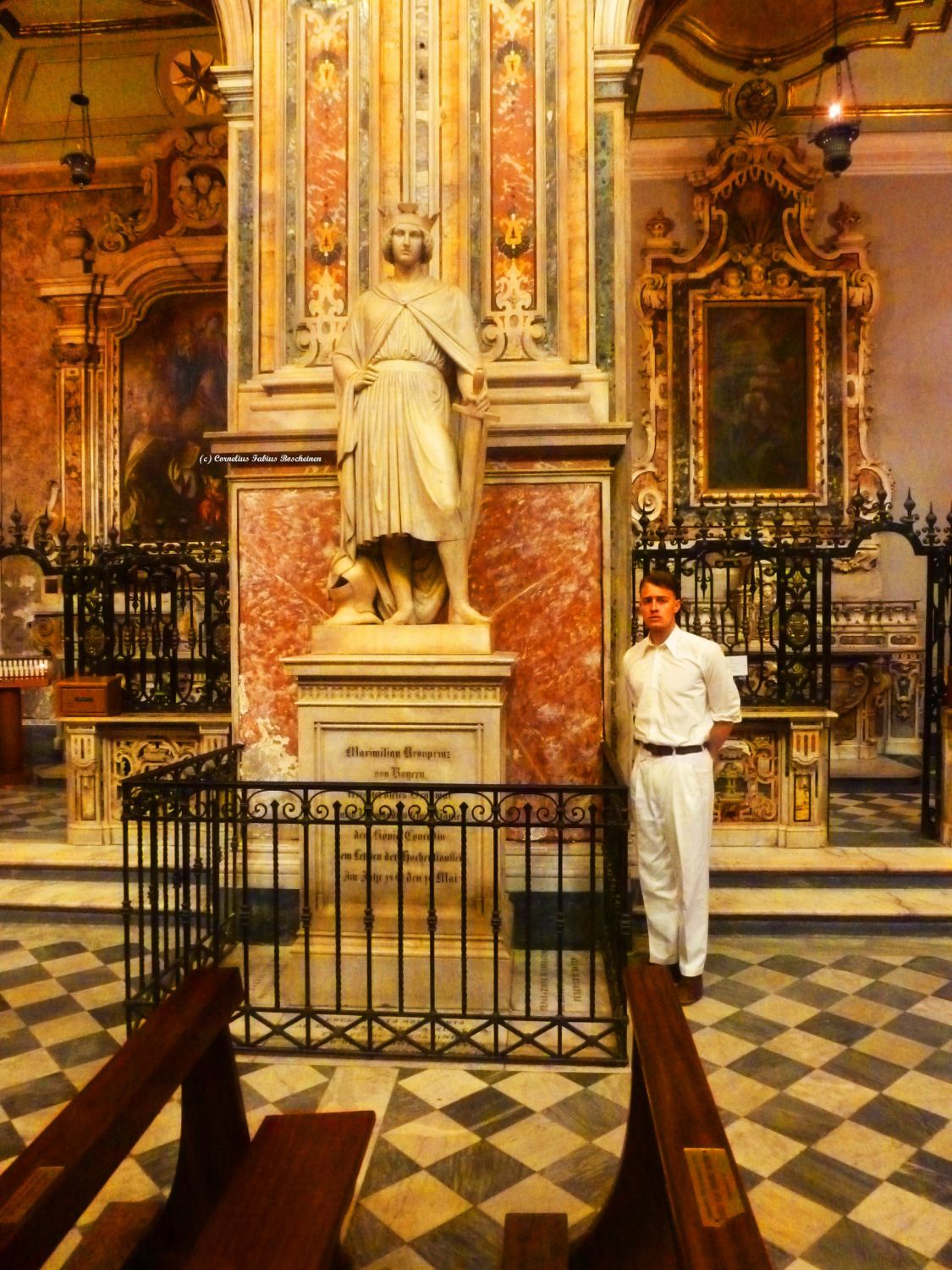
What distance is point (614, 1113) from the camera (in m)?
3.12

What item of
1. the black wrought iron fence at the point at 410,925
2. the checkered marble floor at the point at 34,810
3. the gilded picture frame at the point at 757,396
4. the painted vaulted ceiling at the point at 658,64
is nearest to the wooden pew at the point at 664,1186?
the black wrought iron fence at the point at 410,925

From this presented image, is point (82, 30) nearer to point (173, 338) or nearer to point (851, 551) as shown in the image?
point (173, 338)

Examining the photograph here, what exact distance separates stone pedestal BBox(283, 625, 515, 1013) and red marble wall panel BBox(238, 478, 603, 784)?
2.96 ft

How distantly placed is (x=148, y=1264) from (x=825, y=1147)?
6.56ft

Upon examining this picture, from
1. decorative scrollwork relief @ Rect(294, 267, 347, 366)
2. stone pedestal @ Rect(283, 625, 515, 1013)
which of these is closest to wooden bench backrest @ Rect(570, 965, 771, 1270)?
stone pedestal @ Rect(283, 625, 515, 1013)

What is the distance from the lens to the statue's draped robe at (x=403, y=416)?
4051mm

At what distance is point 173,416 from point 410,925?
771cm

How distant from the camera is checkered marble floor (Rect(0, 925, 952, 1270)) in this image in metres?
2.54

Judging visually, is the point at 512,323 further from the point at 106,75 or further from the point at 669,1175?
the point at 106,75

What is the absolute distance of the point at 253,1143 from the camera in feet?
6.84

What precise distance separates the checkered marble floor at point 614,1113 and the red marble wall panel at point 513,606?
1341mm

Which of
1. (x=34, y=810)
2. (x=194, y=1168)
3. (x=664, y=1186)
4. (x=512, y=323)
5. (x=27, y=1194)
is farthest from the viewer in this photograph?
(x=34, y=810)

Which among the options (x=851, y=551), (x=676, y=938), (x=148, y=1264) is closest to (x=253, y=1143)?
A: (x=148, y=1264)

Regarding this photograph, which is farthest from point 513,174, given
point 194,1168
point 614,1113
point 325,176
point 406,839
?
point 194,1168
